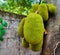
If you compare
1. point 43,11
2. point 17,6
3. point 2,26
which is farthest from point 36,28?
point 17,6

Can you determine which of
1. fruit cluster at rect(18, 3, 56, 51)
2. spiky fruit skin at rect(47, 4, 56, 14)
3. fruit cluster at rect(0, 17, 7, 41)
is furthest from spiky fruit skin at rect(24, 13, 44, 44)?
fruit cluster at rect(0, 17, 7, 41)

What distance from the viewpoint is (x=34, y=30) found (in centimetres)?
104

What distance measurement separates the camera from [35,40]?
1.02 meters

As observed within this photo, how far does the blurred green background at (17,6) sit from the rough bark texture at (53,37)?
26.9 inches

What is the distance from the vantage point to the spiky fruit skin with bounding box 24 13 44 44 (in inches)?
40.4

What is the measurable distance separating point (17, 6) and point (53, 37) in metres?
0.87

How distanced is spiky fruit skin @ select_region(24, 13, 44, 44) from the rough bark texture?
62 mm

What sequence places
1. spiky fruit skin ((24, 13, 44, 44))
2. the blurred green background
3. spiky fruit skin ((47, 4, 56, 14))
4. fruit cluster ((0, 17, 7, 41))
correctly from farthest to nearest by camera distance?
the blurred green background < fruit cluster ((0, 17, 7, 41)) < spiky fruit skin ((47, 4, 56, 14)) < spiky fruit skin ((24, 13, 44, 44))

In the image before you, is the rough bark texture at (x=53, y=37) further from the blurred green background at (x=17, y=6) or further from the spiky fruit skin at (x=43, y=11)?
the blurred green background at (x=17, y=6)

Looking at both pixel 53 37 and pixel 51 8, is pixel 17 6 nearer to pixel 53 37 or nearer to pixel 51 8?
pixel 51 8

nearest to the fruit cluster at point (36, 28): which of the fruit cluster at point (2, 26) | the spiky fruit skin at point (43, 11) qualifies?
the spiky fruit skin at point (43, 11)

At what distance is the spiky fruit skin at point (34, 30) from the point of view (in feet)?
3.37

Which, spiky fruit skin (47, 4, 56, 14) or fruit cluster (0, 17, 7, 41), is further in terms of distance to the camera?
fruit cluster (0, 17, 7, 41)

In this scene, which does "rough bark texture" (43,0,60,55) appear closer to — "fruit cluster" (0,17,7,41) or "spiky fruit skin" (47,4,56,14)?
"spiky fruit skin" (47,4,56,14)
